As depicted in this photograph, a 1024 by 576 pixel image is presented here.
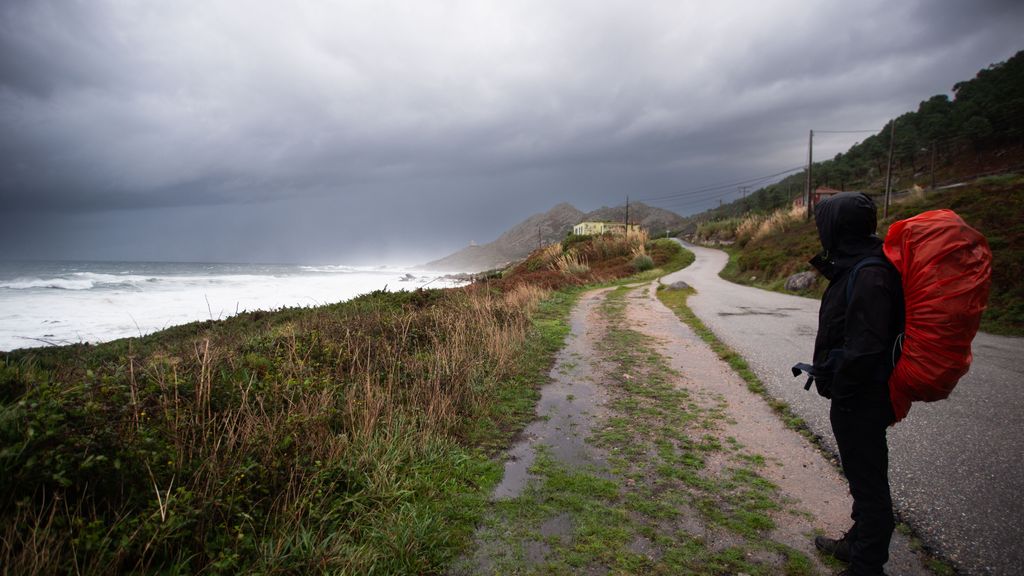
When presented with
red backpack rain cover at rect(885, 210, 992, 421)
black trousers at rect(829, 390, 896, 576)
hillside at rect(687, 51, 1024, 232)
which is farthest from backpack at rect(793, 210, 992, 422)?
hillside at rect(687, 51, 1024, 232)

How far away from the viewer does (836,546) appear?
106 inches

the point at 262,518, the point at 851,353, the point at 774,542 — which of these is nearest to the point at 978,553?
the point at 774,542

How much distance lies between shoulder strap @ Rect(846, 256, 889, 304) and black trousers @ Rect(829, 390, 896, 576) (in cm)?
56

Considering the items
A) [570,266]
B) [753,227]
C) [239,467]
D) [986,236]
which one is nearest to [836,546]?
[239,467]

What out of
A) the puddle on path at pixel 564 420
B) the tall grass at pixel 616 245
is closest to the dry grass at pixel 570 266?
the tall grass at pixel 616 245

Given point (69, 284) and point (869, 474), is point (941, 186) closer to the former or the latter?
point (869, 474)

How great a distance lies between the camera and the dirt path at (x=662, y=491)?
A: 274 cm

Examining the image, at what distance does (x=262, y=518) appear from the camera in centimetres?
281

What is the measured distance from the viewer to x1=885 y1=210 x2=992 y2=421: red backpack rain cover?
6.70ft

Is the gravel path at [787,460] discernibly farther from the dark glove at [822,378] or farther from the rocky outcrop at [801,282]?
the rocky outcrop at [801,282]

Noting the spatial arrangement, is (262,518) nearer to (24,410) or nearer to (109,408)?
(109,408)

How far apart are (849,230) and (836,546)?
1.88 meters

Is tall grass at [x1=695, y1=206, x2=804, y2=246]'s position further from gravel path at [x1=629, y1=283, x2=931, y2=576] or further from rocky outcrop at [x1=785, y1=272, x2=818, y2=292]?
gravel path at [x1=629, y1=283, x2=931, y2=576]

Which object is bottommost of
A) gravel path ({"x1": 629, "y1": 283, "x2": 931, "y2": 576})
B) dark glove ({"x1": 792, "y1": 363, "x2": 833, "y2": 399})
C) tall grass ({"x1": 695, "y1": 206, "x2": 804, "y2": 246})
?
gravel path ({"x1": 629, "y1": 283, "x2": 931, "y2": 576})
